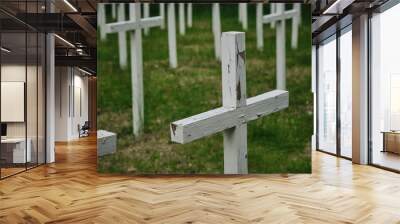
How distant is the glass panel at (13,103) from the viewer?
615 centimetres

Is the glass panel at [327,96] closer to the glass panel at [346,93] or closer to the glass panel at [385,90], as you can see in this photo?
the glass panel at [346,93]

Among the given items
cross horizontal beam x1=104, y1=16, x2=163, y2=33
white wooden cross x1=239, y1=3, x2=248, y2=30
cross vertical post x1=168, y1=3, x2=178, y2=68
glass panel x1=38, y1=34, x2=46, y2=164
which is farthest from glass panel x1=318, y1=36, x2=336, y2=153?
glass panel x1=38, y1=34, x2=46, y2=164

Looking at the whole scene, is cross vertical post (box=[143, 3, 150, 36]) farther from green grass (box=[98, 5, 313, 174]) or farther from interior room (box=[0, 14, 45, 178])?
interior room (box=[0, 14, 45, 178])

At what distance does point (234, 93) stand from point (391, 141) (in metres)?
3.29

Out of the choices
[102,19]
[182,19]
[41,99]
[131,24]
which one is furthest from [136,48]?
[41,99]

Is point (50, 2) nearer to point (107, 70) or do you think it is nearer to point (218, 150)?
point (107, 70)

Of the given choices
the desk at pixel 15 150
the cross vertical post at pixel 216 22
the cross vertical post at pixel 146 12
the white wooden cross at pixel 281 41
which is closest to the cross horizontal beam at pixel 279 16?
the white wooden cross at pixel 281 41

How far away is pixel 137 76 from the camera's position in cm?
638

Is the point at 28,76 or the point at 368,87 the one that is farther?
the point at 368,87

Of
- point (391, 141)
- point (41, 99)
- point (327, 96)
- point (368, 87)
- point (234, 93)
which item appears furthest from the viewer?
point (327, 96)

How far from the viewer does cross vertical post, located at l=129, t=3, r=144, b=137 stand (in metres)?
6.38

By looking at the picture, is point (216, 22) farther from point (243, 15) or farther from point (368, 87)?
point (368, 87)

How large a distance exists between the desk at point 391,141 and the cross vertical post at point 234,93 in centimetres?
253

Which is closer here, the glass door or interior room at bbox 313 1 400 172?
interior room at bbox 313 1 400 172
